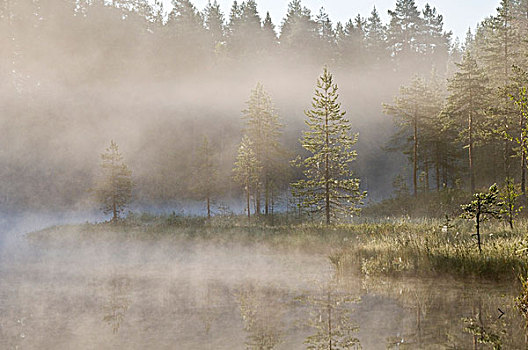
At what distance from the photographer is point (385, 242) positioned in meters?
15.3

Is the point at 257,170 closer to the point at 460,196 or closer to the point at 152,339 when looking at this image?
the point at 460,196

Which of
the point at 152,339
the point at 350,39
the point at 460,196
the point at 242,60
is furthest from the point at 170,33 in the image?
the point at 152,339

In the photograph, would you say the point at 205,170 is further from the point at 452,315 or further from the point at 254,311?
the point at 452,315

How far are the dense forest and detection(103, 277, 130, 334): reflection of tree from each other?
26210 mm

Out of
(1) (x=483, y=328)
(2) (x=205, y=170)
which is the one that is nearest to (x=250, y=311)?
(1) (x=483, y=328)

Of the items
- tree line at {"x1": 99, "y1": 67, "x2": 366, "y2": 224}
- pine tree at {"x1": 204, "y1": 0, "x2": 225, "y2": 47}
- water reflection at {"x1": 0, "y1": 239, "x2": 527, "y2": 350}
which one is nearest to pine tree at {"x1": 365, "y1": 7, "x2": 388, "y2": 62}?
pine tree at {"x1": 204, "y1": 0, "x2": 225, "y2": 47}

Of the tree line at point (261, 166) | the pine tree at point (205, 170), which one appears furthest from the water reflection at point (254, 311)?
the pine tree at point (205, 170)

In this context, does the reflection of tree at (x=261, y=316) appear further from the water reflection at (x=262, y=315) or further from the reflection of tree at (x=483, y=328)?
the reflection of tree at (x=483, y=328)

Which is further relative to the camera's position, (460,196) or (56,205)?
(56,205)

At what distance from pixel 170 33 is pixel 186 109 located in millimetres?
13953

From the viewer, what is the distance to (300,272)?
46.4ft

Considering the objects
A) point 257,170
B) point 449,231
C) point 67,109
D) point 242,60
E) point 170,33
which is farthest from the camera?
point 242,60

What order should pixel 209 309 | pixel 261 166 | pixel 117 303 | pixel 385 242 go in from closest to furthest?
pixel 209 309 → pixel 117 303 → pixel 385 242 → pixel 261 166

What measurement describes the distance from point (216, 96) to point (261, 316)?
196 feet
